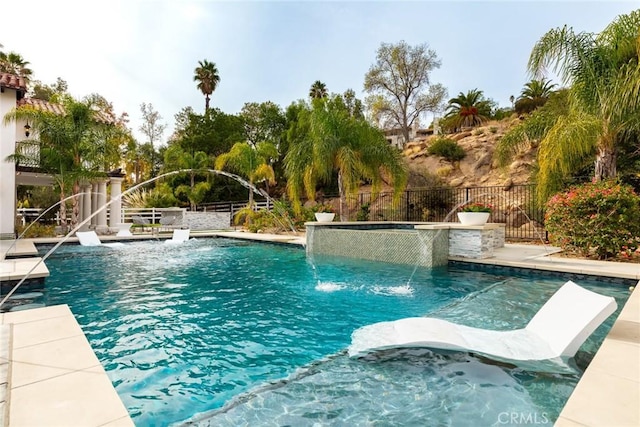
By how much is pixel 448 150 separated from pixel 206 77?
24.2m

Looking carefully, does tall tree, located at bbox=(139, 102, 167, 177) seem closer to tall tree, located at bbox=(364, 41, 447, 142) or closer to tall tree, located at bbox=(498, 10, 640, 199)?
tall tree, located at bbox=(364, 41, 447, 142)

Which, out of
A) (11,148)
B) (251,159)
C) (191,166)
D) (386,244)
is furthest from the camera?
(191,166)

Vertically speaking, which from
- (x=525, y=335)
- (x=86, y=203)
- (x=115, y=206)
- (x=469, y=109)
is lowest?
(x=525, y=335)

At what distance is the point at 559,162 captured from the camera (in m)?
8.77

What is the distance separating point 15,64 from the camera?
23.3 meters

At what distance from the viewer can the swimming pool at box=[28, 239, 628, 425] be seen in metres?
2.31

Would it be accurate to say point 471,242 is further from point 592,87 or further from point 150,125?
point 150,125

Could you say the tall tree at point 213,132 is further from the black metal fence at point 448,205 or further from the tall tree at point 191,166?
the black metal fence at point 448,205

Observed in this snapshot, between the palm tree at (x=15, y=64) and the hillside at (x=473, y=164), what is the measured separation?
26.2 meters

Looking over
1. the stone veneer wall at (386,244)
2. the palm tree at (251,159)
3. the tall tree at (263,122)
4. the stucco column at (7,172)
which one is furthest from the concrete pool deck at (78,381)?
the tall tree at (263,122)

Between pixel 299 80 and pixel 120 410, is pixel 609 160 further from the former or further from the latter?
pixel 299 80

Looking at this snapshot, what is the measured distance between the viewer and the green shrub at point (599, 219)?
293 inches

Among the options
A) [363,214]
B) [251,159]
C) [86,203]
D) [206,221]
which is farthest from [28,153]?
[363,214]

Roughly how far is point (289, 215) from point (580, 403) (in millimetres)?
15570
